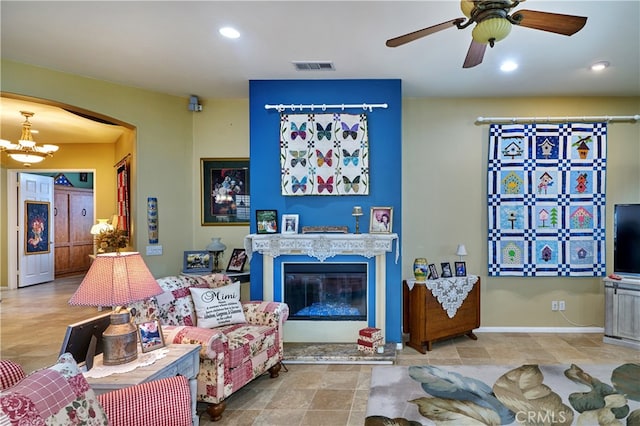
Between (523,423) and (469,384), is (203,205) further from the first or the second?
(523,423)

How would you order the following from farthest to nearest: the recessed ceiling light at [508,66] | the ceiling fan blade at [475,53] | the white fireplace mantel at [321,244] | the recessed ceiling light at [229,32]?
the white fireplace mantel at [321,244], the recessed ceiling light at [508,66], the recessed ceiling light at [229,32], the ceiling fan blade at [475,53]

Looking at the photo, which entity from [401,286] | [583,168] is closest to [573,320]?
[583,168]

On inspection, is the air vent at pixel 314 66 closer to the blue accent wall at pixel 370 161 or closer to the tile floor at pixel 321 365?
the blue accent wall at pixel 370 161

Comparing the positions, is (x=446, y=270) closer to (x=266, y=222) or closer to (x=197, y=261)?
(x=266, y=222)

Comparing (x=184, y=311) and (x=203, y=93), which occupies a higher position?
(x=203, y=93)

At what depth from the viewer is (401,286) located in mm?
4195

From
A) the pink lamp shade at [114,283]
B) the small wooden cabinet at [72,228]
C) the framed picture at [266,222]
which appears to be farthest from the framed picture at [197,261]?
the small wooden cabinet at [72,228]

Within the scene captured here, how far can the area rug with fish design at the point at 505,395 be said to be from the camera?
8.43 ft

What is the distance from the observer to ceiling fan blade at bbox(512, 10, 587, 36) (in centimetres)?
198

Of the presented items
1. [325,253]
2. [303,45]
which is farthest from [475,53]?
[325,253]

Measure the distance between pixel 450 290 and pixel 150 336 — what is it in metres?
3.15

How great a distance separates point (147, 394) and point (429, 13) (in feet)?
9.81

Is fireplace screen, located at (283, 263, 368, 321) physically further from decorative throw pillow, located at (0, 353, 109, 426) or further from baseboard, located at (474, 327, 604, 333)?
decorative throw pillow, located at (0, 353, 109, 426)

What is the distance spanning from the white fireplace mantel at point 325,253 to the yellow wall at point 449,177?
0.93 m
